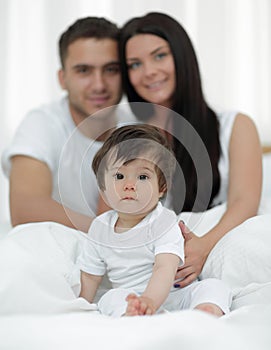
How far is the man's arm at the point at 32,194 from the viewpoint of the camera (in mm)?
1524

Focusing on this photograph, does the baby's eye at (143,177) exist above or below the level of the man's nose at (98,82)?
below

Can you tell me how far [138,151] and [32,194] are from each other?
74 centimetres

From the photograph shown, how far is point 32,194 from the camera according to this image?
1628 millimetres

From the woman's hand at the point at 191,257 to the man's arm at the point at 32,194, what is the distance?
0.34 meters

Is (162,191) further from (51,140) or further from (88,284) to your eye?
(51,140)

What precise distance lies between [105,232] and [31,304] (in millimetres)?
173

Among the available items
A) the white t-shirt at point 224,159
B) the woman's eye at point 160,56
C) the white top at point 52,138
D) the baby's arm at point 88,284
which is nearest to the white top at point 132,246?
the baby's arm at point 88,284

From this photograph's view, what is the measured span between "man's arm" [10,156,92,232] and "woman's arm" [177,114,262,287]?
344 millimetres

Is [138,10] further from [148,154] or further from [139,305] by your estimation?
[139,305]

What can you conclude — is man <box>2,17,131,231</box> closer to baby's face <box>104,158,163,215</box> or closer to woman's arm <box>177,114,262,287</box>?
woman's arm <box>177,114,262,287</box>

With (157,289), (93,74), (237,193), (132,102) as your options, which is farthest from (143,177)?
(93,74)

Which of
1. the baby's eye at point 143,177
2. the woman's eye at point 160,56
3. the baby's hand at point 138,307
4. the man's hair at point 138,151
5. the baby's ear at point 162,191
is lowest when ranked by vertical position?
the baby's hand at point 138,307

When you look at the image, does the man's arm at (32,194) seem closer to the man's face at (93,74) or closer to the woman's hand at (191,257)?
the man's face at (93,74)

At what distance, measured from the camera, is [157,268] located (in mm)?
943
